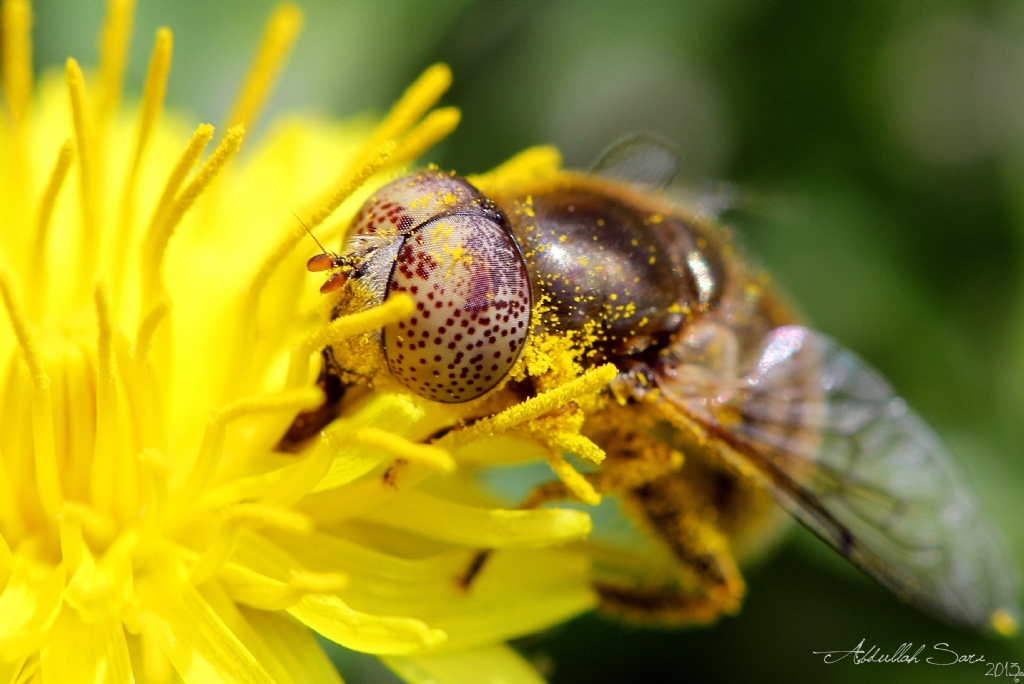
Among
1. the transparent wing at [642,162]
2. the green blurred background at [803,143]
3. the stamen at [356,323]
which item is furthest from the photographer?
the green blurred background at [803,143]

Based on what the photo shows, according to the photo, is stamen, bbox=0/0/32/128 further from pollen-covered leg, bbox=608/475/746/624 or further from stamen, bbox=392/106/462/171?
pollen-covered leg, bbox=608/475/746/624

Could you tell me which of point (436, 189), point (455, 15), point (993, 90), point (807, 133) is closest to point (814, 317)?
point (807, 133)

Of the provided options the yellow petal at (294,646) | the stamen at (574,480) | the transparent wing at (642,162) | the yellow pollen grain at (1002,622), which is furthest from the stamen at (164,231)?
the yellow pollen grain at (1002,622)

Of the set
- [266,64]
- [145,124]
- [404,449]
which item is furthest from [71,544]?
[266,64]

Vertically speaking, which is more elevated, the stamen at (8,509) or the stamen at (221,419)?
the stamen at (8,509)

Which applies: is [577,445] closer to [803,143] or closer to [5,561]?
[5,561]

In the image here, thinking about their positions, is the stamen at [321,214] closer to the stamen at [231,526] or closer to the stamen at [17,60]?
the stamen at [231,526]
